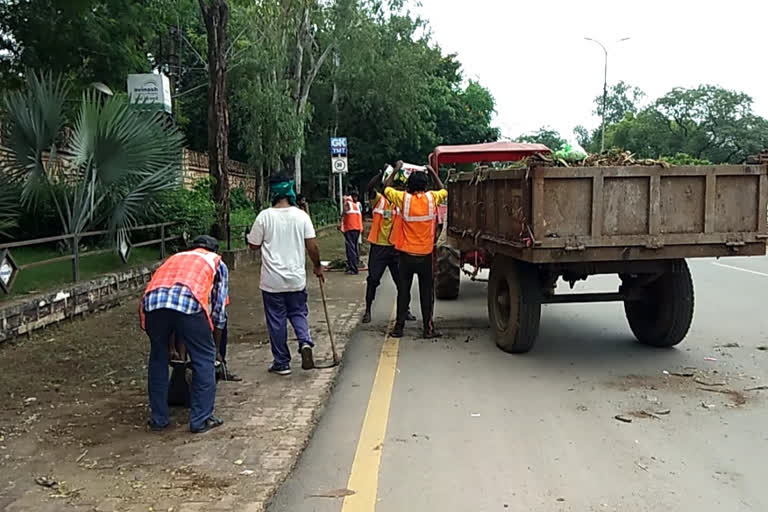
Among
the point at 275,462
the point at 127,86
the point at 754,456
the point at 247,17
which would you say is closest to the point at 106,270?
the point at 127,86

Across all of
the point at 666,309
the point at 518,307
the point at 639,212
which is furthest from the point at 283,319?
the point at 666,309

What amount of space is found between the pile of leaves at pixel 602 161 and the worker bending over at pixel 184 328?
116 inches

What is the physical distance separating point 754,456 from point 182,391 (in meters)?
3.93

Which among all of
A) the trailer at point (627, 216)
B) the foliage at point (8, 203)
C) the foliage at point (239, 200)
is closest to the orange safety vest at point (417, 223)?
the trailer at point (627, 216)

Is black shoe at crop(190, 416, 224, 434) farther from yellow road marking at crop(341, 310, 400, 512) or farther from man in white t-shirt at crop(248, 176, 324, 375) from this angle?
man in white t-shirt at crop(248, 176, 324, 375)

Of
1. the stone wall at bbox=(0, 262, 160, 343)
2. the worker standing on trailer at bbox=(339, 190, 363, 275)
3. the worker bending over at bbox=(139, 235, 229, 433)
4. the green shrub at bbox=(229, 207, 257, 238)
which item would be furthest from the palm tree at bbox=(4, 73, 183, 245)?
the green shrub at bbox=(229, 207, 257, 238)

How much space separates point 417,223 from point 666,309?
105 inches

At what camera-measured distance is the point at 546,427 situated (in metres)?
5.50

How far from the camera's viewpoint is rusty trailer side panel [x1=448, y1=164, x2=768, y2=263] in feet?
21.5

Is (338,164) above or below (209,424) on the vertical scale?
above

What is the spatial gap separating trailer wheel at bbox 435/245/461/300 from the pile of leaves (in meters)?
4.38

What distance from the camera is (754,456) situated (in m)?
4.91

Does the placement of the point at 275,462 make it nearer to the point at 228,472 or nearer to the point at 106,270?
the point at 228,472

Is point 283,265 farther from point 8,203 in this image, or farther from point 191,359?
point 8,203
